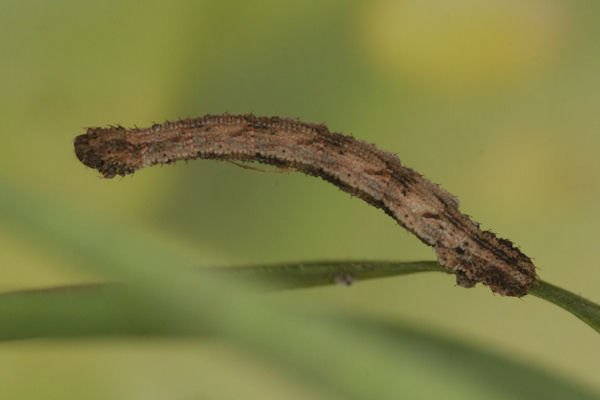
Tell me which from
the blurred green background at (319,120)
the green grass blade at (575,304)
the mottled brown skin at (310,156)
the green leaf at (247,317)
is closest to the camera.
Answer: the green leaf at (247,317)

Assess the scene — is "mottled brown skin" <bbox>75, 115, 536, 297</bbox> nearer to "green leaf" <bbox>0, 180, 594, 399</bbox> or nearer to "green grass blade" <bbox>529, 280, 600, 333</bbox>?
"green grass blade" <bbox>529, 280, 600, 333</bbox>

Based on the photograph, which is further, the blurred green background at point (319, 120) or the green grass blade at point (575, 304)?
the blurred green background at point (319, 120)

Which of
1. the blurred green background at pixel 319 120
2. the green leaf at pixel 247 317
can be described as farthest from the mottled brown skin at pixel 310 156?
the green leaf at pixel 247 317

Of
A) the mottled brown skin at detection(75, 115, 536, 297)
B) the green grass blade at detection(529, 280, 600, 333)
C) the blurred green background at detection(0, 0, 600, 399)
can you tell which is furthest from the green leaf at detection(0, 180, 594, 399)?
the blurred green background at detection(0, 0, 600, 399)

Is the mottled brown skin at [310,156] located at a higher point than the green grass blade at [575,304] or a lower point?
higher

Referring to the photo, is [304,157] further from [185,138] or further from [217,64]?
[217,64]

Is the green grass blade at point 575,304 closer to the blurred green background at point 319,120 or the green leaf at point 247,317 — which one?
the green leaf at point 247,317
